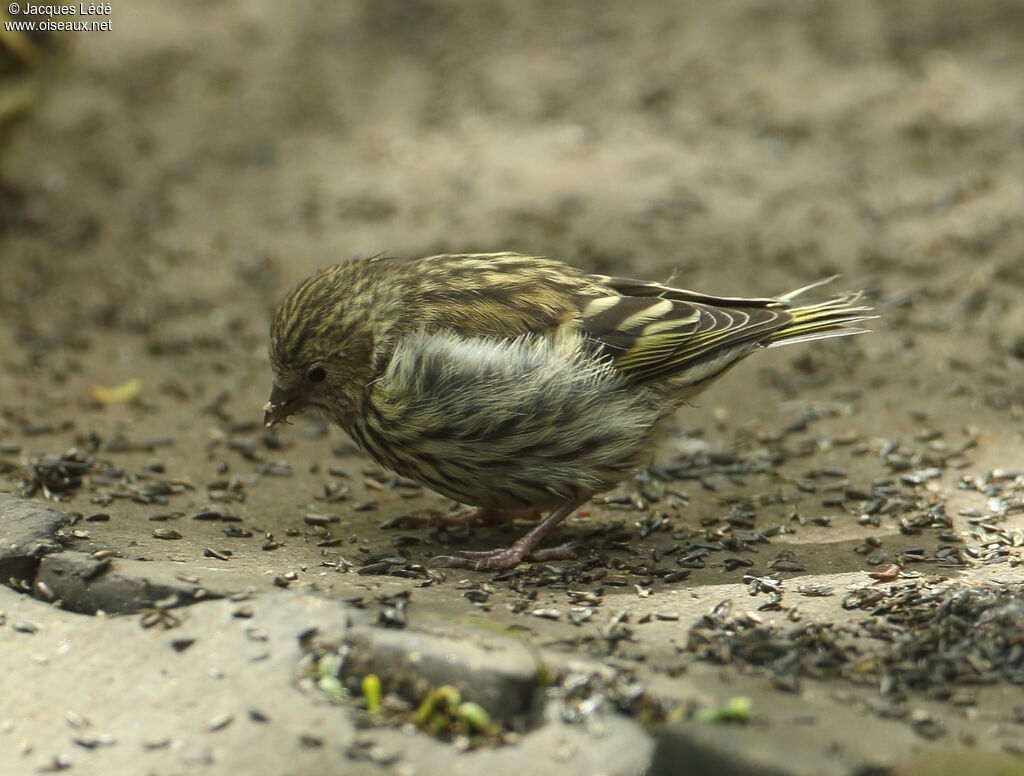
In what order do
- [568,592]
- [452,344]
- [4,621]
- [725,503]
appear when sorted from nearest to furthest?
1. [4,621]
2. [568,592]
3. [452,344]
4. [725,503]

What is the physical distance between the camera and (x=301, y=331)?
16.2 feet

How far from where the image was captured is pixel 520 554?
4.77 metres

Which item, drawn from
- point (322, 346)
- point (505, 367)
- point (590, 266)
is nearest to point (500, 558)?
point (505, 367)

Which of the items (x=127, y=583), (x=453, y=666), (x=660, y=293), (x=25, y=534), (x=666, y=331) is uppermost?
(x=660, y=293)

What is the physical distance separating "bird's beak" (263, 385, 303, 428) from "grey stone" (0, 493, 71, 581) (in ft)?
3.06

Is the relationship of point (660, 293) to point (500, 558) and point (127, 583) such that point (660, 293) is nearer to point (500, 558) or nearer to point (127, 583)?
point (500, 558)

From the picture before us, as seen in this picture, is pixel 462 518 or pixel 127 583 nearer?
pixel 127 583

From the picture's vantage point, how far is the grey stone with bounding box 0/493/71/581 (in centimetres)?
430

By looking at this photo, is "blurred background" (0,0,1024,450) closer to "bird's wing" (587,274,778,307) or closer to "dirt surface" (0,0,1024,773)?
"dirt surface" (0,0,1024,773)

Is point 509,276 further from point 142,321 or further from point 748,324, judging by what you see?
point 142,321

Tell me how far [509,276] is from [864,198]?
4.98 metres

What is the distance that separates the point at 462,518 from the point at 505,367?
1005 millimetres

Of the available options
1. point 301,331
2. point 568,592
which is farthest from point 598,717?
point 301,331

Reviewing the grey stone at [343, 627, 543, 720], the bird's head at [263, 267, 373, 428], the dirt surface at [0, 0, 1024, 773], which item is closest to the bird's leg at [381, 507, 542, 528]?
the dirt surface at [0, 0, 1024, 773]
